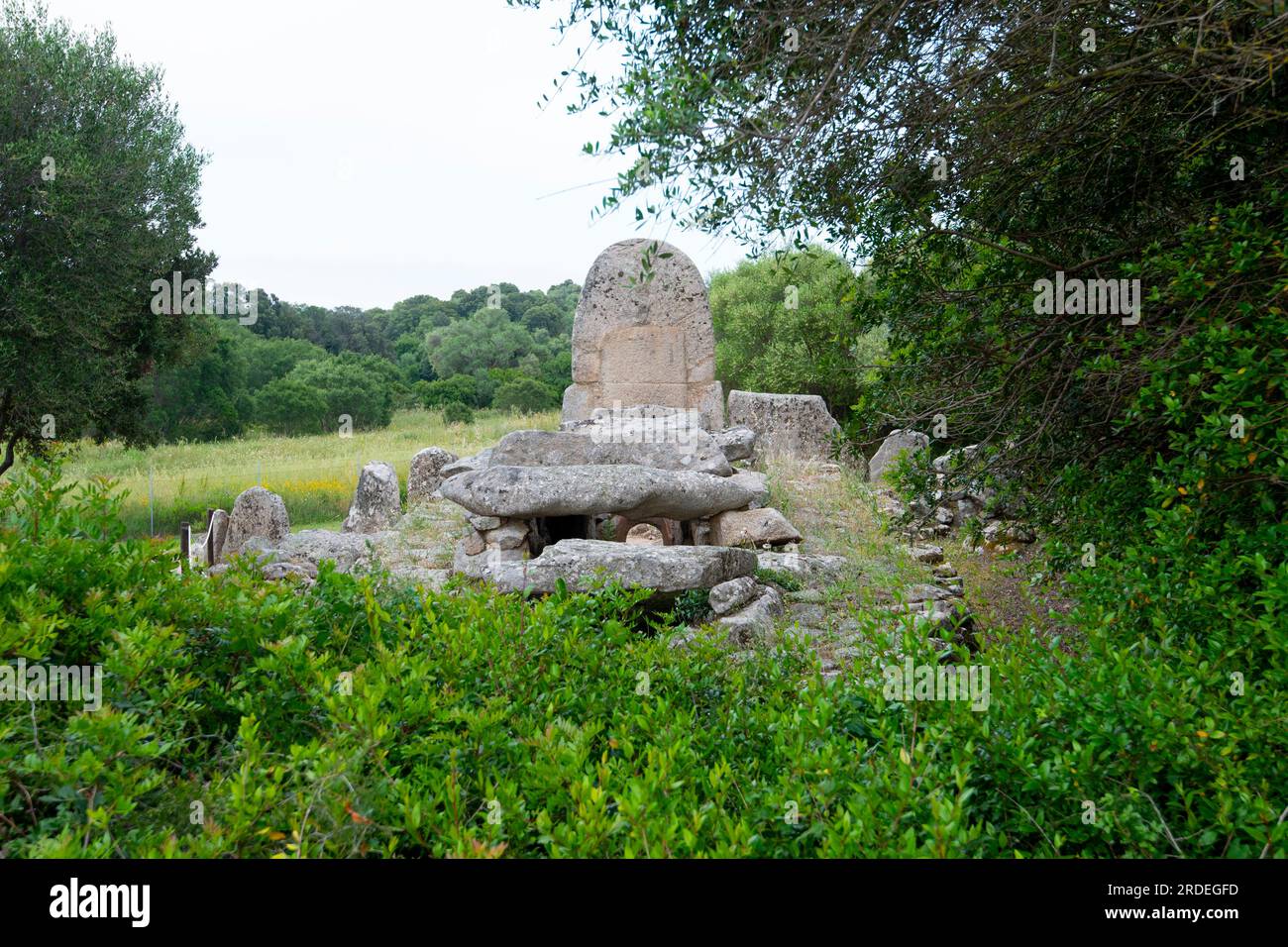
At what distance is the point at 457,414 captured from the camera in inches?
1323

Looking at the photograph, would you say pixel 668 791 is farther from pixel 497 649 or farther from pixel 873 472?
pixel 873 472

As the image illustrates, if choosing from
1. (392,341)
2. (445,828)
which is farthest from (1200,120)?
(392,341)

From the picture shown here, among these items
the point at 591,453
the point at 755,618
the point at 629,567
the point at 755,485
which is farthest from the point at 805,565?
the point at 591,453

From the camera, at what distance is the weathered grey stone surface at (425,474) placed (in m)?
14.2

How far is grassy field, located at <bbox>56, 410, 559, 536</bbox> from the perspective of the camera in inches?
749

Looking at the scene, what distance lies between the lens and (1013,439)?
5676mm

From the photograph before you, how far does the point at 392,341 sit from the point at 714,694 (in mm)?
49301

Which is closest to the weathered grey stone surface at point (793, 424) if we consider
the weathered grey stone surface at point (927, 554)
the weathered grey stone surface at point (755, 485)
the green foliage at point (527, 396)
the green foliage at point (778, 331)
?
the weathered grey stone surface at point (927, 554)

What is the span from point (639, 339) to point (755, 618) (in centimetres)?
747

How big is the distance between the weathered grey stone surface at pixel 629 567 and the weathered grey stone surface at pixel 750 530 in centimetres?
186

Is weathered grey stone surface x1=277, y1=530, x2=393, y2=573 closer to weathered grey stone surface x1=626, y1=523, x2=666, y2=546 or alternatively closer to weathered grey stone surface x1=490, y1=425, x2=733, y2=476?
weathered grey stone surface x1=490, y1=425, x2=733, y2=476

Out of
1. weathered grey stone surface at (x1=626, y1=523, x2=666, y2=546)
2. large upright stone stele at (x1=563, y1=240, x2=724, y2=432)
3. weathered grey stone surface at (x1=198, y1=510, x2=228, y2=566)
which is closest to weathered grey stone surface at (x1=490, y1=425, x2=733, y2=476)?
weathered grey stone surface at (x1=626, y1=523, x2=666, y2=546)

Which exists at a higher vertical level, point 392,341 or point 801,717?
point 392,341

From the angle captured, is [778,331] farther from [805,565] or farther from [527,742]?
[527,742]
